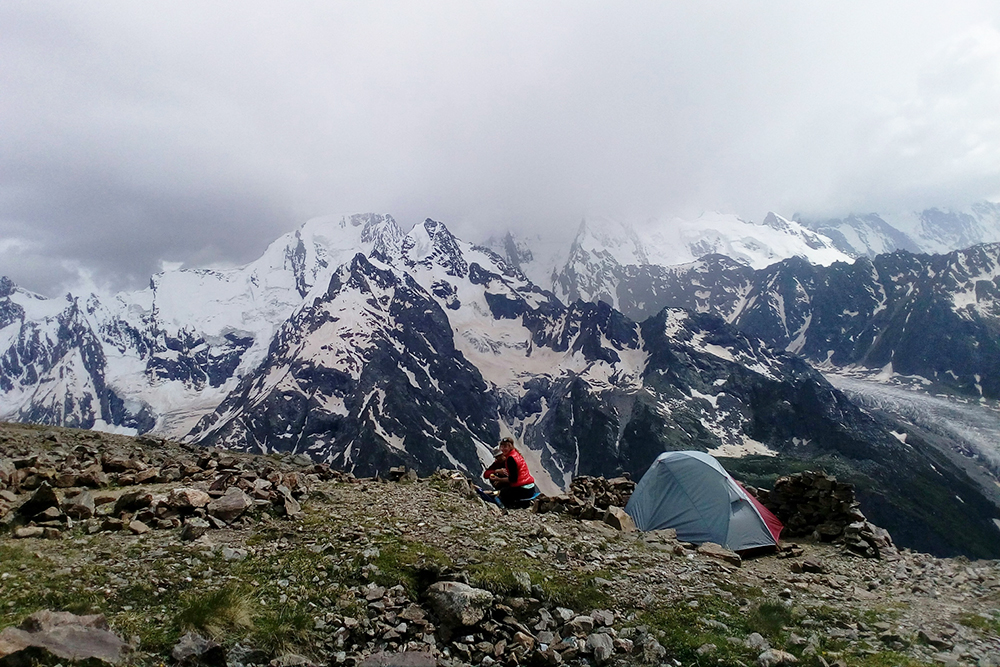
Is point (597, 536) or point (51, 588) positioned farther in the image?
point (597, 536)

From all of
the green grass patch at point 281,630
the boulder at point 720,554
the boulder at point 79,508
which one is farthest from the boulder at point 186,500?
the boulder at point 720,554

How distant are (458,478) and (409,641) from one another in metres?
15.0

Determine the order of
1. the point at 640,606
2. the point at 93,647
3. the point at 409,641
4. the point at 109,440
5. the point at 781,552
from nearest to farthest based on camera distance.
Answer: the point at 93,647, the point at 409,641, the point at 640,606, the point at 781,552, the point at 109,440

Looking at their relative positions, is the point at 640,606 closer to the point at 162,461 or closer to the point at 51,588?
the point at 51,588

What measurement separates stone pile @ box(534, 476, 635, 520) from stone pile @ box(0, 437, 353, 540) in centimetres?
1039

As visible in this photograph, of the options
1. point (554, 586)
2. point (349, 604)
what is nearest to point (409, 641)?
point (349, 604)

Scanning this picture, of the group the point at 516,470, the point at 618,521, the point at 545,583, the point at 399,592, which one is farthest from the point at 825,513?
the point at 399,592

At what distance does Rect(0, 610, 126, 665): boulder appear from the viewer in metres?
6.84

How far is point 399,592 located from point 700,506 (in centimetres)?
2199

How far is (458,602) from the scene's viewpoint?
978cm

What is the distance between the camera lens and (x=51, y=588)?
30.8 feet

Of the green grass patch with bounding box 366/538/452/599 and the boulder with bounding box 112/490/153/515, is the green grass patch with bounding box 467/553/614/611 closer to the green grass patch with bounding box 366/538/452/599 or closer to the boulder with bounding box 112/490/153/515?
the green grass patch with bounding box 366/538/452/599

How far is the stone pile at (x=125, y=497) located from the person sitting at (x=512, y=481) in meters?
7.95

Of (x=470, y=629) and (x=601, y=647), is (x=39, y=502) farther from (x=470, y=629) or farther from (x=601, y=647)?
(x=601, y=647)
